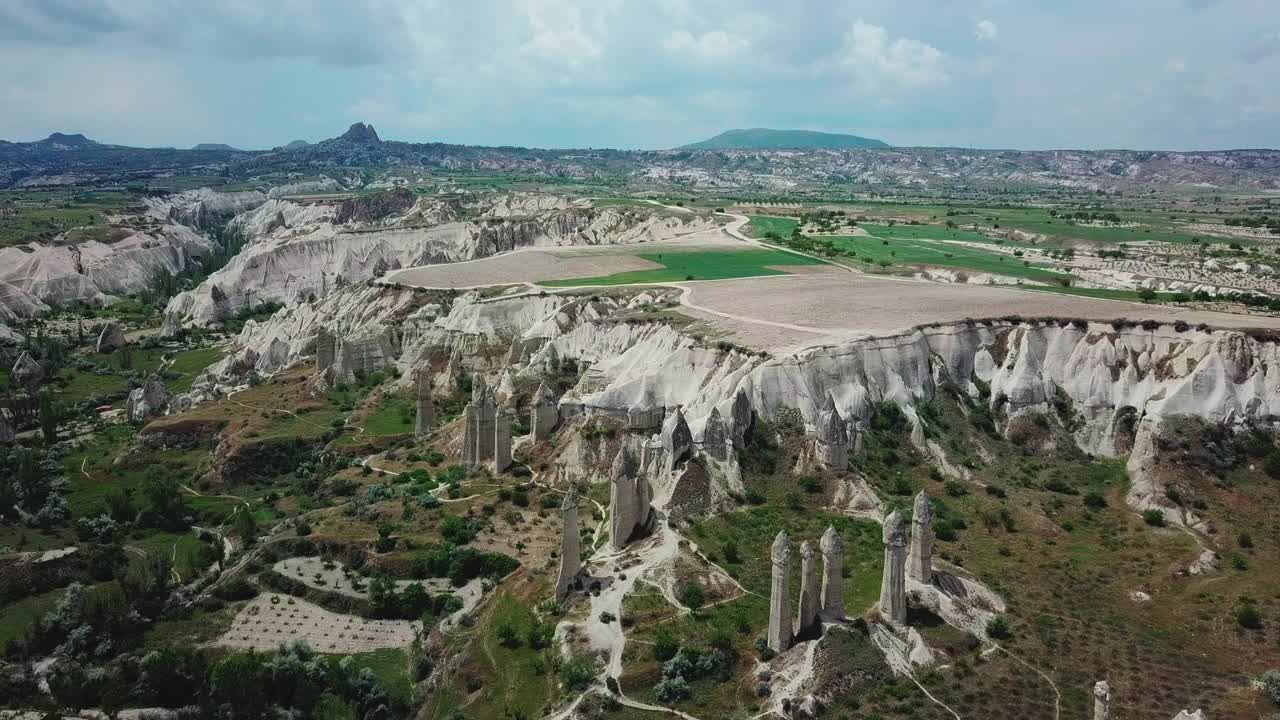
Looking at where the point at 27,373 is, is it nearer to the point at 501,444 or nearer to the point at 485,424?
the point at 485,424

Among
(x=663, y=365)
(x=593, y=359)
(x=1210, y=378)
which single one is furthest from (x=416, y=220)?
(x=1210, y=378)

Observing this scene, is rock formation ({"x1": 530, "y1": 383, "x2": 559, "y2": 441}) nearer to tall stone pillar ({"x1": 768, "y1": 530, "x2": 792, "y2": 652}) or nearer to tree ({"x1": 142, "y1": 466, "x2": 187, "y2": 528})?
tree ({"x1": 142, "y1": 466, "x2": 187, "y2": 528})

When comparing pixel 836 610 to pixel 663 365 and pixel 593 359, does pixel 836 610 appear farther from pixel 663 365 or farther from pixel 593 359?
pixel 593 359

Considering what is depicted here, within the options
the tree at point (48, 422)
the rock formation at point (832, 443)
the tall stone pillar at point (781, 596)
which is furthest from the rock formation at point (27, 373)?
the tall stone pillar at point (781, 596)

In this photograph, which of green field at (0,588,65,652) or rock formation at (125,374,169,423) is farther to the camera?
rock formation at (125,374,169,423)

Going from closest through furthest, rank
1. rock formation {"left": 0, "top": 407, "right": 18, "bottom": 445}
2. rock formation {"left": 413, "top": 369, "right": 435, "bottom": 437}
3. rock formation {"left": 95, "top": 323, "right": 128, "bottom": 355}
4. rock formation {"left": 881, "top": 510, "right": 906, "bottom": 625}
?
rock formation {"left": 881, "top": 510, "right": 906, "bottom": 625}, rock formation {"left": 413, "top": 369, "right": 435, "bottom": 437}, rock formation {"left": 0, "top": 407, "right": 18, "bottom": 445}, rock formation {"left": 95, "top": 323, "right": 128, "bottom": 355}

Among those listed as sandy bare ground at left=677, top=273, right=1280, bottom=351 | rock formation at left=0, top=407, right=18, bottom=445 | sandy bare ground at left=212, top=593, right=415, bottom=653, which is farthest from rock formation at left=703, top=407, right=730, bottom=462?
rock formation at left=0, top=407, right=18, bottom=445

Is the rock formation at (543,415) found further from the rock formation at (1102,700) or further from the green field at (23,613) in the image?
the rock formation at (1102,700)
